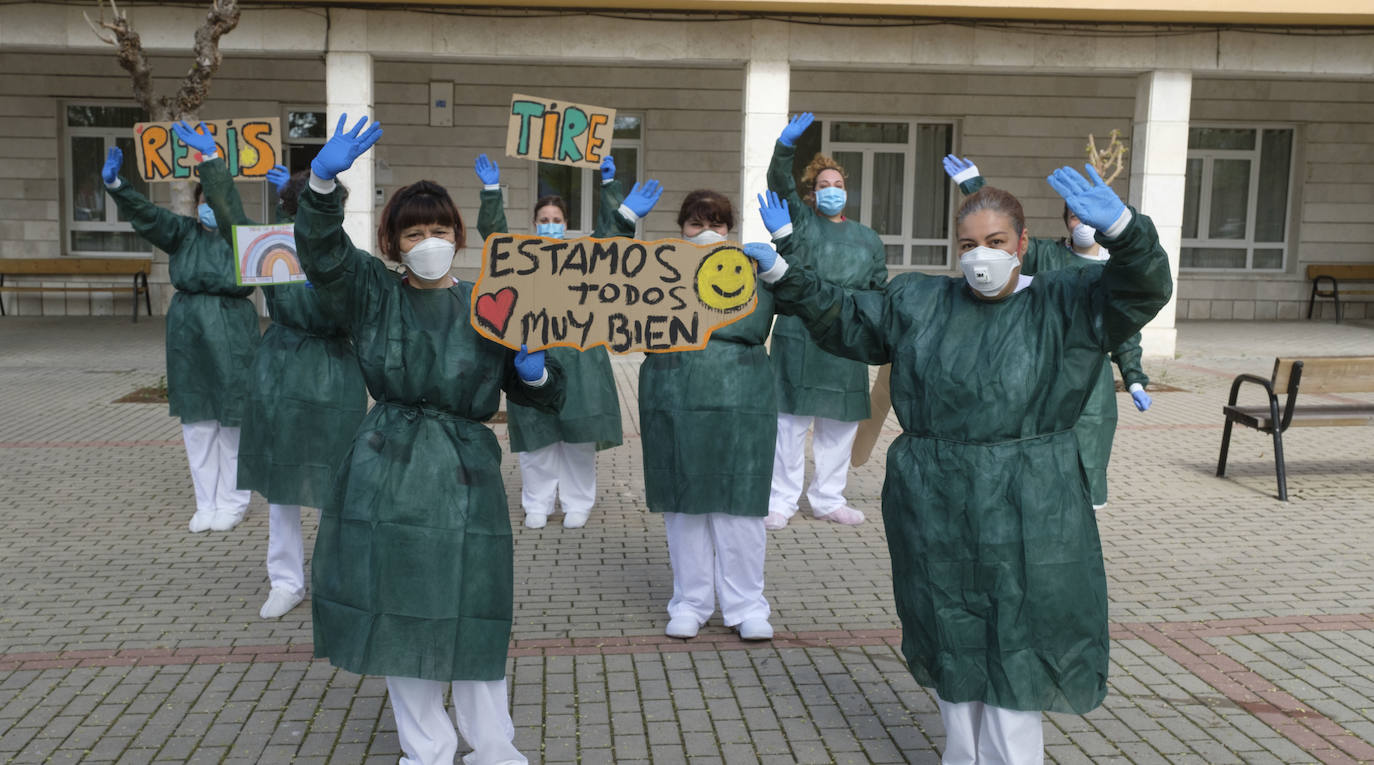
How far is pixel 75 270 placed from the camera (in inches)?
682

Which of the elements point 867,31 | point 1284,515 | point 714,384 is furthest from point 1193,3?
point 714,384

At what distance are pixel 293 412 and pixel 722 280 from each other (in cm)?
250

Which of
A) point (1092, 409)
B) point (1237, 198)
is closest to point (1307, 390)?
point (1092, 409)

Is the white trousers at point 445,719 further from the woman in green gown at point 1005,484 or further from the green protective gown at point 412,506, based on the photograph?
the woman in green gown at point 1005,484

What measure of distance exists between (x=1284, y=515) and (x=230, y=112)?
48.2 ft

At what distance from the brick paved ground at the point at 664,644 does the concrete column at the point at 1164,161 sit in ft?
20.1

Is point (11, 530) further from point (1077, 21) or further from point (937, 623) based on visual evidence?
point (1077, 21)

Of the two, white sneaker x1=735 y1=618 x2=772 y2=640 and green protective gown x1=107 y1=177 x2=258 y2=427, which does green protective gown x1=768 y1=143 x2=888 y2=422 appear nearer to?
white sneaker x1=735 y1=618 x2=772 y2=640

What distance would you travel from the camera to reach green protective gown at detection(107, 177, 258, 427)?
6.43 metres

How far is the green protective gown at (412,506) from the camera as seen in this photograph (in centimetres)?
333

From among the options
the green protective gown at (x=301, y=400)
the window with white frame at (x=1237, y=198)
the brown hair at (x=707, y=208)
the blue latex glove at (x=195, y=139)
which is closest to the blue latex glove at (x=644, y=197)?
the brown hair at (x=707, y=208)

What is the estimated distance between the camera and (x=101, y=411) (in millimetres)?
10555

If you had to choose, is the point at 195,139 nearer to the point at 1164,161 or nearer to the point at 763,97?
the point at 763,97

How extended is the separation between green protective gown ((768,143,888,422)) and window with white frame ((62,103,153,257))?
44.8ft
